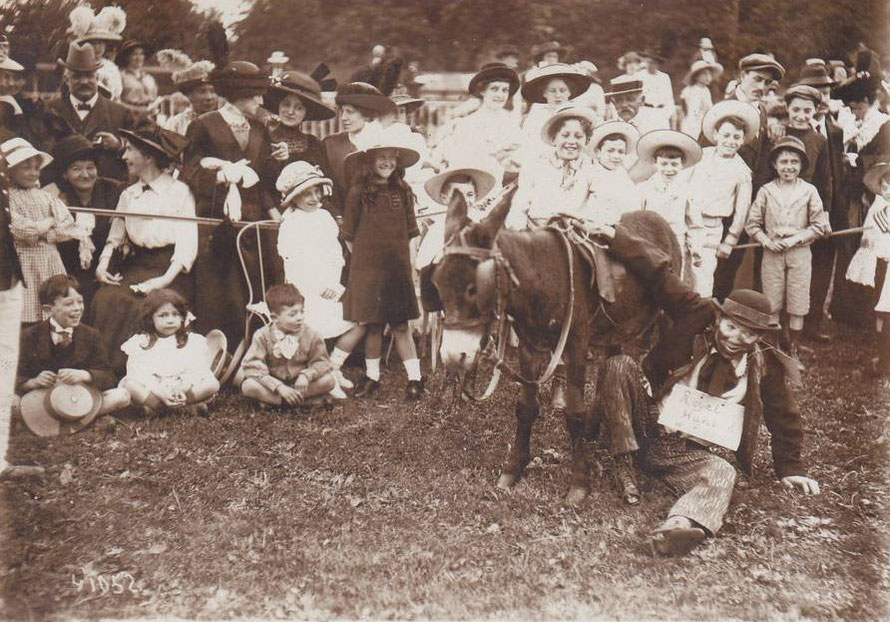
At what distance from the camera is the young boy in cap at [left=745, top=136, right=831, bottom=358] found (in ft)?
12.4

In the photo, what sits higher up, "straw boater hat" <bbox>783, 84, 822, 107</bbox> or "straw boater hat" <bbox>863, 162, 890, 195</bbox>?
"straw boater hat" <bbox>783, 84, 822, 107</bbox>

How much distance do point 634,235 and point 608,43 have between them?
93 cm

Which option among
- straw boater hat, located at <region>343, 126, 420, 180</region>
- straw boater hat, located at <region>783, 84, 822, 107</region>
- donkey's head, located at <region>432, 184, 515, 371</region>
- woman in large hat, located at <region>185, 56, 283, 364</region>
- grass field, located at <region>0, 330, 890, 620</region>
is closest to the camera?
donkey's head, located at <region>432, 184, 515, 371</region>

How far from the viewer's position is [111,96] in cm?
405

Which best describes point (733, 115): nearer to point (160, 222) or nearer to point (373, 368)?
point (373, 368)

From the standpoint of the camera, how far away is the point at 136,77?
402cm

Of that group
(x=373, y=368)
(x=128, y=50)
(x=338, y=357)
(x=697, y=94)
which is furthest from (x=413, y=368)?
(x=128, y=50)

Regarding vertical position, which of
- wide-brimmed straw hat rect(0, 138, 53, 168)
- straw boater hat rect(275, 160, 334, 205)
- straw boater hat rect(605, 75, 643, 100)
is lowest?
straw boater hat rect(275, 160, 334, 205)

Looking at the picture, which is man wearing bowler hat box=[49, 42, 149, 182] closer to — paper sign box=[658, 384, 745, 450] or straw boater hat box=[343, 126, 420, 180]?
straw boater hat box=[343, 126, 420, 180]

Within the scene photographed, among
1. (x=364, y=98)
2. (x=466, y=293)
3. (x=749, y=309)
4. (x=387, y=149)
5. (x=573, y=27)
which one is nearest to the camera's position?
(x=466, y=293)

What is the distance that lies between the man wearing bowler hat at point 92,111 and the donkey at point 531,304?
1.86 m

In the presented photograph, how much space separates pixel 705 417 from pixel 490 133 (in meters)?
1.66

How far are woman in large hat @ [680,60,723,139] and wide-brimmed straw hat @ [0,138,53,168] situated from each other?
308 centimetres

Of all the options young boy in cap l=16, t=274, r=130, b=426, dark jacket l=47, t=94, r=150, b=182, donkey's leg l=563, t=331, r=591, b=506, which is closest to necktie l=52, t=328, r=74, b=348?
young boy in cap l=16, t=274, r=130, b=426
